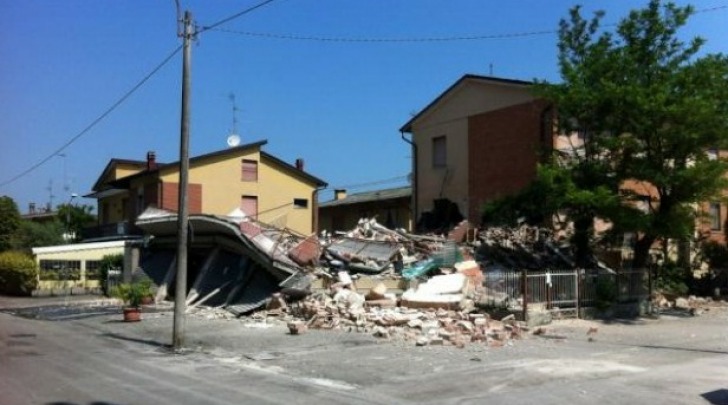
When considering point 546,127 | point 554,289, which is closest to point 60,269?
point 546,127

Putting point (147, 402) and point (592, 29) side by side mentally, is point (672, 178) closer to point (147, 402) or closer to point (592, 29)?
point (592, 29)

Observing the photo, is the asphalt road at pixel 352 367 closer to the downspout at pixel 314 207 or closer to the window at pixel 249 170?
the window at pixel 249 170

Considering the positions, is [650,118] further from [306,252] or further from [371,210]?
[371,210]

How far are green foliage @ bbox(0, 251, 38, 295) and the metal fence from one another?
2681 cm

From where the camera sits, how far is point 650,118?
2130 cm

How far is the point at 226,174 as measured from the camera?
45156 mm

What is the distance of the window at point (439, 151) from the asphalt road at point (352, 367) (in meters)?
16.3

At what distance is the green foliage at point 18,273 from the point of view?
126ft

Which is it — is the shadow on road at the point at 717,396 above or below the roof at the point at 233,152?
below

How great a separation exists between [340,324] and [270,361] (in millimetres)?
5194

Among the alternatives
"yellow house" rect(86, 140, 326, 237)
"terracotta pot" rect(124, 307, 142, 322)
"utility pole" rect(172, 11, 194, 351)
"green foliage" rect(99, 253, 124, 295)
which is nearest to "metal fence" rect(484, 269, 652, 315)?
"utility pole" rect(172, 11, 194, 351)

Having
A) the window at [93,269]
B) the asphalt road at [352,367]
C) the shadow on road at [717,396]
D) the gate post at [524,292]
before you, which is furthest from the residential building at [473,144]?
the shadow on road at [717,396]

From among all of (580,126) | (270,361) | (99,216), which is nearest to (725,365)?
(270,361)

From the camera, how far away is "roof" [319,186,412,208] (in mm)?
45281
